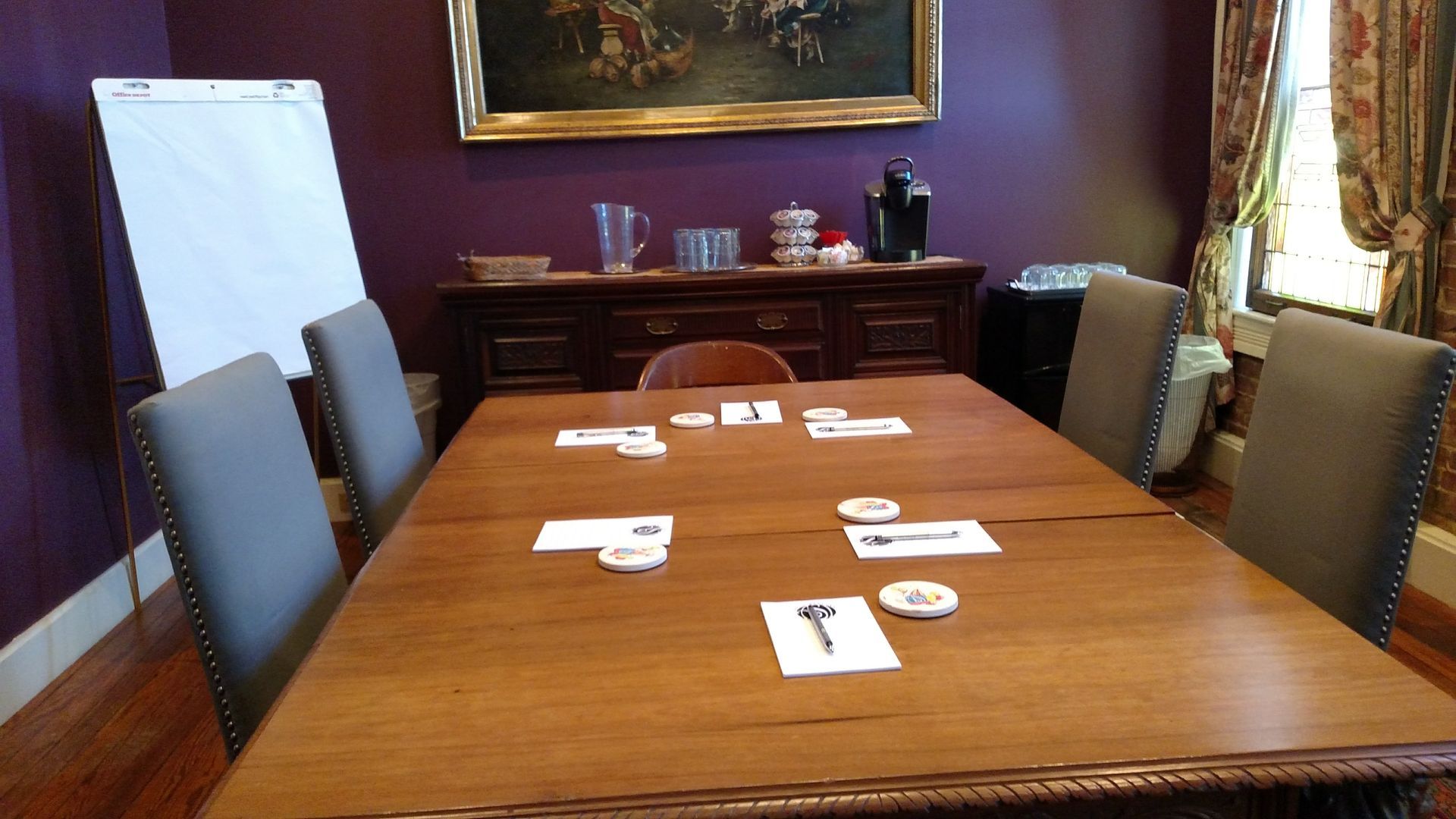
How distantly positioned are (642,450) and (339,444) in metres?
0.56

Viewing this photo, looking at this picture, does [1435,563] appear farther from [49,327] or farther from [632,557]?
[49,327]

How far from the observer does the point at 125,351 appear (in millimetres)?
3322

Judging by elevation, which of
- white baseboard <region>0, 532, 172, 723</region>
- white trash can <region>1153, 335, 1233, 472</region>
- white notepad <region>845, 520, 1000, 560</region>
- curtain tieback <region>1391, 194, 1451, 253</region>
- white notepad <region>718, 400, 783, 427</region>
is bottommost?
white baseboard <region>0, 532, 172, 723</region>

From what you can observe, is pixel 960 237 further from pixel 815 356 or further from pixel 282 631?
pixel 282 631

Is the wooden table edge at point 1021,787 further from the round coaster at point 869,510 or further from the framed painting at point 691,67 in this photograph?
the framed painting at point 691,67

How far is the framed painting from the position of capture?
12.5ft

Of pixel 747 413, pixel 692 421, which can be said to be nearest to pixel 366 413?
pixel 692 421

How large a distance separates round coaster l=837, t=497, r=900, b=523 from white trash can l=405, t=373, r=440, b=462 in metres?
2.47

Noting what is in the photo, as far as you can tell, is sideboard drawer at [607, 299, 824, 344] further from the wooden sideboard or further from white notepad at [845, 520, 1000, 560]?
white notepad at [845, 520, 1000, 560]

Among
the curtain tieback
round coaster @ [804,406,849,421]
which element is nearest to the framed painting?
the curtain tieback

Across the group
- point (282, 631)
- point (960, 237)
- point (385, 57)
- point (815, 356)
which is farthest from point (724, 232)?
point (282, 631)

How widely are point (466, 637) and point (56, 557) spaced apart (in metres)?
2.27

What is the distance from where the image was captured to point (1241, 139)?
366 cm

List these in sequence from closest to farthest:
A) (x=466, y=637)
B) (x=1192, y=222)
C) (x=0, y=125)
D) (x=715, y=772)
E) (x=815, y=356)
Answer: (x=715, y=772)
(x=466, y=637)
(x=0, y=125)
(x=815, y=356)
(x=1192, y=222)
